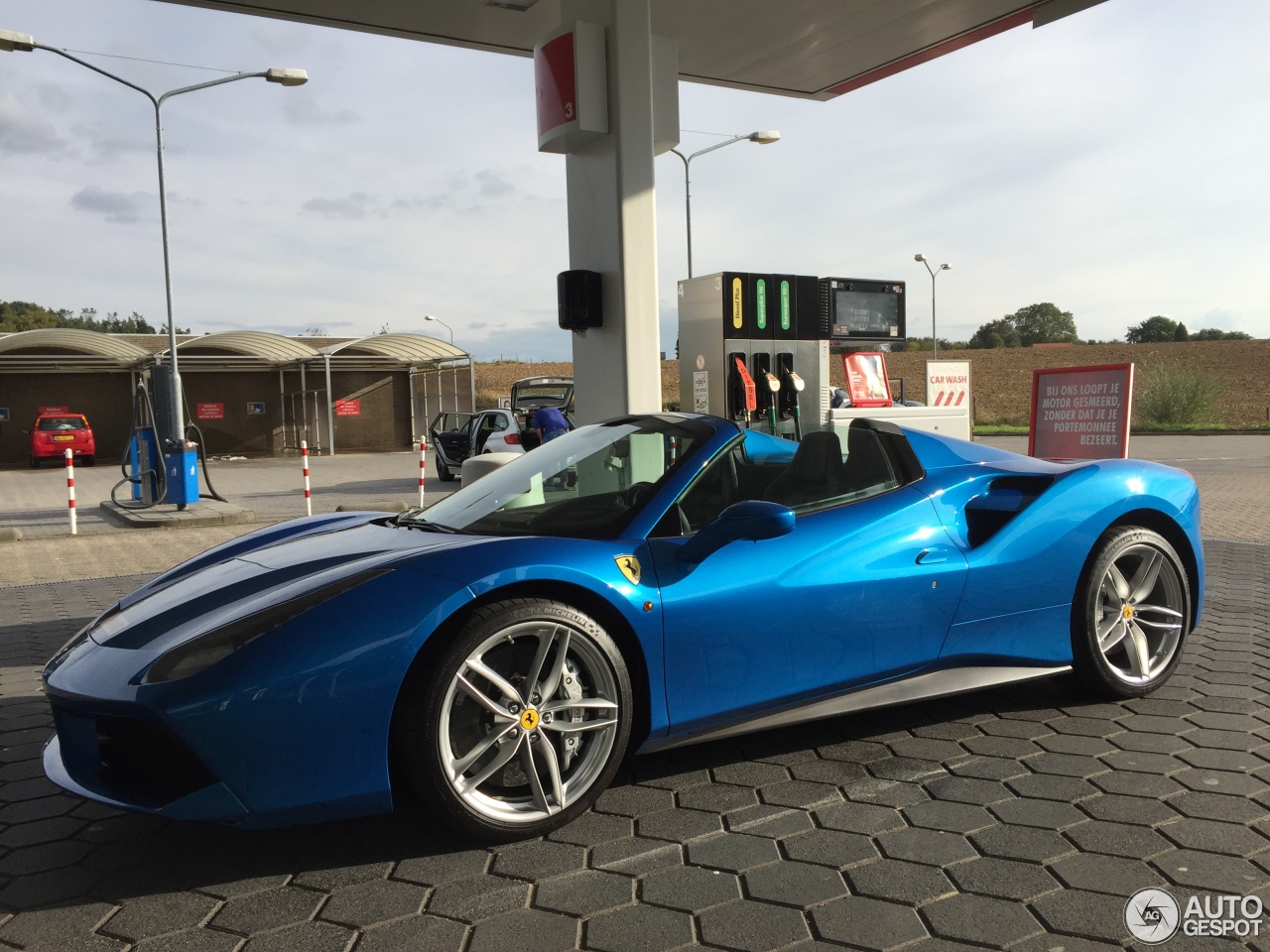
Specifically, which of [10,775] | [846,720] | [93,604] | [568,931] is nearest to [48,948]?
[568,931]

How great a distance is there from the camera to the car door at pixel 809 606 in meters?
3.02

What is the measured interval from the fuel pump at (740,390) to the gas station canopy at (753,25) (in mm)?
2666

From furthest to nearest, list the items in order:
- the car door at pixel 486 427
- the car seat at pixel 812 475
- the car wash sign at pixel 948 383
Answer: the car door at pixel 486 427 → the car wash sign at pixel 948 383 → the car seat at pixel 812 475

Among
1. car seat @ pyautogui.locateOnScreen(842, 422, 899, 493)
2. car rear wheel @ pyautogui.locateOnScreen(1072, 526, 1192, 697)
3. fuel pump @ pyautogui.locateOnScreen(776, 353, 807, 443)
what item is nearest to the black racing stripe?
car seat @ pyautogui.locateOnScreen(842, 422, 899, 493)

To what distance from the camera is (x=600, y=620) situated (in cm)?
294

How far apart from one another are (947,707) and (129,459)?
15.3 m

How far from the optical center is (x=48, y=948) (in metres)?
2.28

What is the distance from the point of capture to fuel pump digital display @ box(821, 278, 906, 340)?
8297mm

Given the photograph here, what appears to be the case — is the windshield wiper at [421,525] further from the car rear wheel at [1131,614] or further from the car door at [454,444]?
the car door at [454,444]

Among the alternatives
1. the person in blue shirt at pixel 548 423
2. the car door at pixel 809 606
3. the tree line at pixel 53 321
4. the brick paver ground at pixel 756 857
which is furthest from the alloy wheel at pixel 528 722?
the tree line at pixel 53 321

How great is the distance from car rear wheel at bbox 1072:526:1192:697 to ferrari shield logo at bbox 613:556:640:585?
1.88 metres

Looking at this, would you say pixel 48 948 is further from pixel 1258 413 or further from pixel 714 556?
pixel 1258 413

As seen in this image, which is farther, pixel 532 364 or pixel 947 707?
pixel 532 364

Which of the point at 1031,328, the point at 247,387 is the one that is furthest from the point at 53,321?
the point at 1031,328
